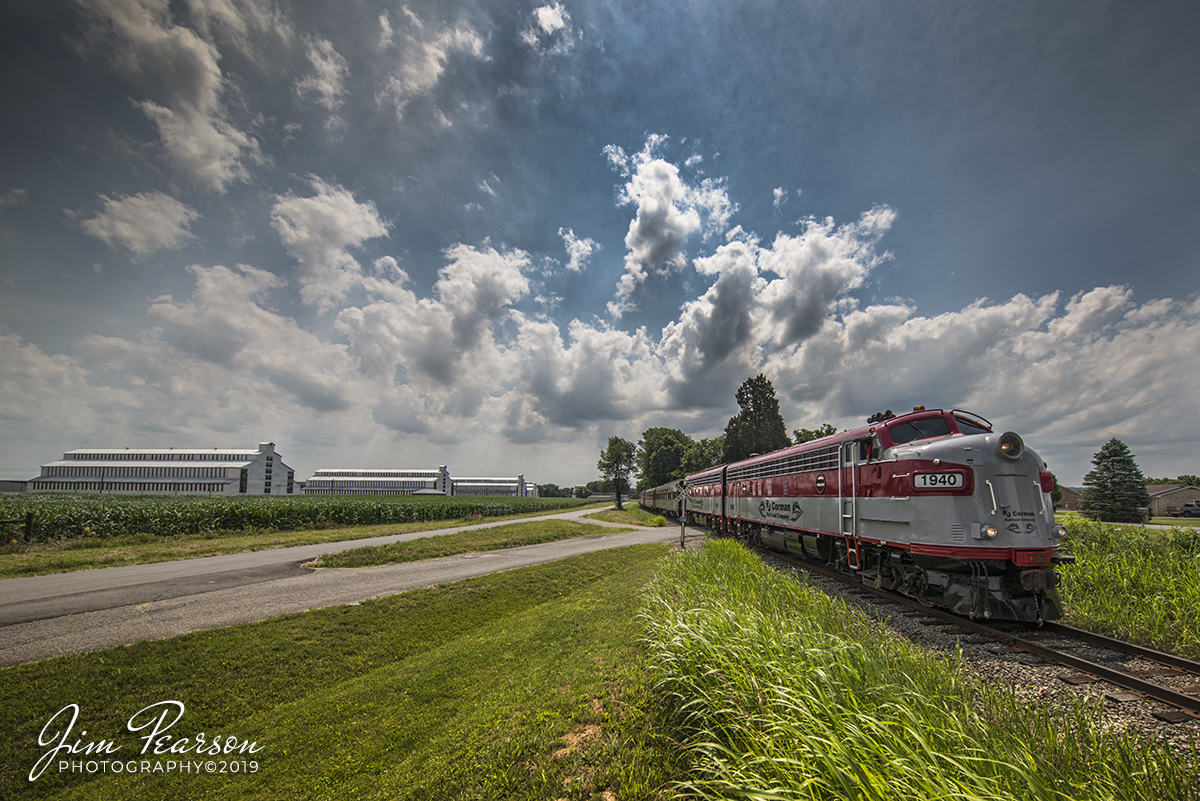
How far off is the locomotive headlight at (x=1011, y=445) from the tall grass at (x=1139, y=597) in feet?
10.2

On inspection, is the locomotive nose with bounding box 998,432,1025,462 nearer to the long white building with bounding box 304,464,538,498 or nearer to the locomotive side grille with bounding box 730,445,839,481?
the locomotive side grille with bounding box 730,445,839,481

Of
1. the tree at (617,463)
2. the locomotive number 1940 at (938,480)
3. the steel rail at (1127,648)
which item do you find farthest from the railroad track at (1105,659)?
the tree at (617,463)

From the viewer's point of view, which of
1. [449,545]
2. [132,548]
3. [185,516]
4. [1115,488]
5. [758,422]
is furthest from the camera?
[758,422]

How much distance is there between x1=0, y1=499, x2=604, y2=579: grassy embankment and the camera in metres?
15.5

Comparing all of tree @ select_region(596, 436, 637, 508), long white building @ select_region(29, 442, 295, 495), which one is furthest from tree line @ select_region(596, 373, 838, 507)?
long white building @ select_region(29, 442, 295, 495)

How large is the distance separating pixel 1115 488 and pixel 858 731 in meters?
51.7

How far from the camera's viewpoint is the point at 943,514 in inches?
308

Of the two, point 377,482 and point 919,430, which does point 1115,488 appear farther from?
point 377,482

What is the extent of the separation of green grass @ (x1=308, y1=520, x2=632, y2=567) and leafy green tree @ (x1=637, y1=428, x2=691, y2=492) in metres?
49.9

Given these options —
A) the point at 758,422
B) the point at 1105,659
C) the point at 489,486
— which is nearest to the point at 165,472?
the point at 489,486

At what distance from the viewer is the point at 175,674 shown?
698 centimetres

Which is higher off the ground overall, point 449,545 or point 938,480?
point 938,480

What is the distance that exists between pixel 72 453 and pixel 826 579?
418 feet

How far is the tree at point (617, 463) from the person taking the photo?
74.2 meters
